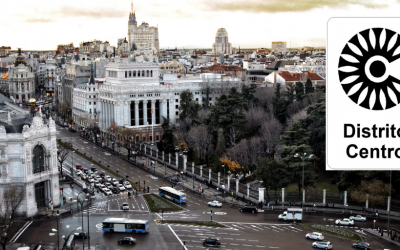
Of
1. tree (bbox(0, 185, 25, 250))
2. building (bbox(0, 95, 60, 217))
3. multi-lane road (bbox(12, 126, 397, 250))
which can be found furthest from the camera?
building (bbox(0, 95, 60, 217))

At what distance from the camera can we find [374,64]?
25.6ft

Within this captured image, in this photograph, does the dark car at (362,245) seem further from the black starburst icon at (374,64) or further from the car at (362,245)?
the black starburst icon at (374,64)

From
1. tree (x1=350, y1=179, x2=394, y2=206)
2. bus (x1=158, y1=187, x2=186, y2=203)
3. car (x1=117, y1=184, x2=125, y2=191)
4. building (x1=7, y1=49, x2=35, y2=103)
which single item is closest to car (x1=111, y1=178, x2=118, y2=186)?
car (x1=117, y1=184, x2=125, y2=191)

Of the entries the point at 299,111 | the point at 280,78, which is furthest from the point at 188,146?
the point at 280,78

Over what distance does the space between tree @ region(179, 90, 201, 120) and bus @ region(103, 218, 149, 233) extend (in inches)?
1564

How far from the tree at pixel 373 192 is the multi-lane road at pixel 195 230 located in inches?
97.4

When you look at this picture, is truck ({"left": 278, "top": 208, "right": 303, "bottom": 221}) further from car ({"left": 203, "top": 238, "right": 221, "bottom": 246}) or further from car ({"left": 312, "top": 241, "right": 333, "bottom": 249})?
car ({"left": 203, "top": 238, "right": 221, "bottom": 246})

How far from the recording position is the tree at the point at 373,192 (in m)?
45.8

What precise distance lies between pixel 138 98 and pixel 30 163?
138 ft

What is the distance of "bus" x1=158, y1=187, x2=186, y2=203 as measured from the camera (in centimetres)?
5132

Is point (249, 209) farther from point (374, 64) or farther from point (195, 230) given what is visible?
point (374, 64)

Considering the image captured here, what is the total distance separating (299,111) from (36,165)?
41810 millimetres

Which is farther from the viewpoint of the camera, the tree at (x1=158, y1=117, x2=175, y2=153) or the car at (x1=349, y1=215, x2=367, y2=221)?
the tree at (x1=158, y1=117, x2=175, y2=153)

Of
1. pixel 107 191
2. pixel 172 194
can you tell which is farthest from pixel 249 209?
pixel 107 191
